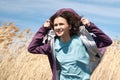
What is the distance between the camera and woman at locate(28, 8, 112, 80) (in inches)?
168

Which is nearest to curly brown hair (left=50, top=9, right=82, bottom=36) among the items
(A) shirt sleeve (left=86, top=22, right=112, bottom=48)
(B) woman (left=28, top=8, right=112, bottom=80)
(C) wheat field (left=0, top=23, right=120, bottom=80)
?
(B) woman (left=28, top=8, right=112, bottom=80)

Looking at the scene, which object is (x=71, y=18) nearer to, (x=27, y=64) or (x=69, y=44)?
(x=69, y=44)

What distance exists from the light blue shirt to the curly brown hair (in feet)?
0.26

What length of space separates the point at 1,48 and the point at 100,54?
4.14 m

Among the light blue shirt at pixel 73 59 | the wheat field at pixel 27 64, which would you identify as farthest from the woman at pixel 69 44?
the wheat field at pixel 27 64

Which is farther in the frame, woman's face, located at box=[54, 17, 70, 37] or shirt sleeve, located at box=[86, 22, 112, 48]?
shirt sleeve, located at box=[86, 22, 112, 48]

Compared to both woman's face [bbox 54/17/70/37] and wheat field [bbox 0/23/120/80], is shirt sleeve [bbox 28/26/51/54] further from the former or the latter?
wheat field [bbox 0/23/120/80]

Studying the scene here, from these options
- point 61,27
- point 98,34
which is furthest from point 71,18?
point 98,34

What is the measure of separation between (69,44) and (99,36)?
325 millimetres

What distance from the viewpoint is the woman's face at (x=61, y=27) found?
4293mm

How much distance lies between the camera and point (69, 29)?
14.4 ft

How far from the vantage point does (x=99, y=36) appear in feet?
14.6

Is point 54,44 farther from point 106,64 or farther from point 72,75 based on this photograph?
point 106,64

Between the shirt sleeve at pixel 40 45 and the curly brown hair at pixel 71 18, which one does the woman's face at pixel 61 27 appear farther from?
the shirt sleeve at pixel 40 45
